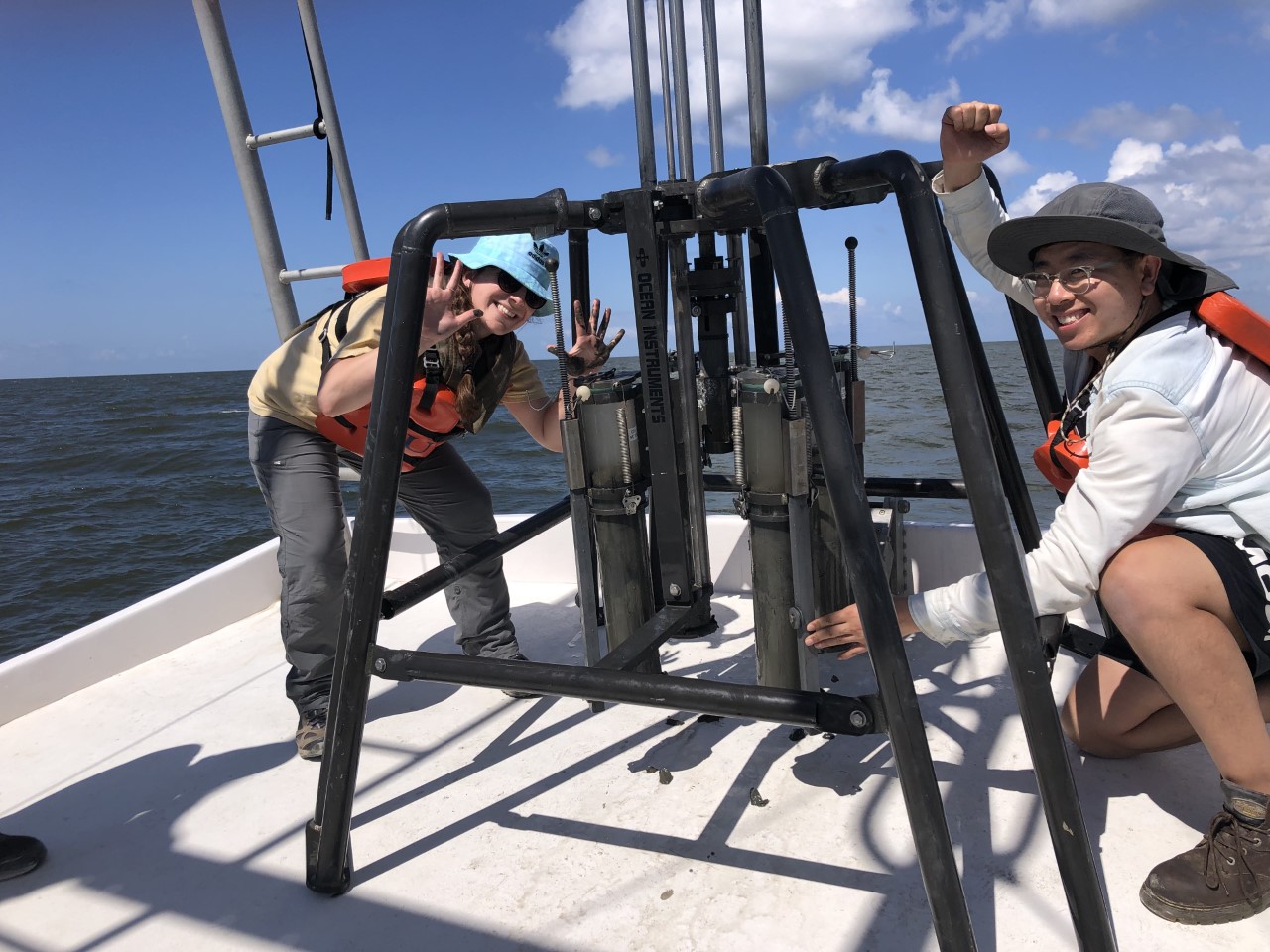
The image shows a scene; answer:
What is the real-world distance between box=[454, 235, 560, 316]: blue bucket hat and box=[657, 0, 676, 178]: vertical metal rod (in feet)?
1.21

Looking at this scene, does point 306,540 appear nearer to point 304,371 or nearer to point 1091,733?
point 304,371

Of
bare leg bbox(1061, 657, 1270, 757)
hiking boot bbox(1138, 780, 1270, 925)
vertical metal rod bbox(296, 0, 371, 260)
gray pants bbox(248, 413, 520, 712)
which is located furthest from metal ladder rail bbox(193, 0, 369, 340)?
hiking boot bbox(1138, 780, 1270, 925)

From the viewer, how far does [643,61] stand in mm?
1783

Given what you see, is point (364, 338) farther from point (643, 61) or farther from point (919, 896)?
point (919, 896)

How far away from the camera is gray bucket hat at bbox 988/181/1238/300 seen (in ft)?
4.26

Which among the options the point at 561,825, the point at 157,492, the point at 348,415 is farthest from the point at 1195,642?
the point at 157,492

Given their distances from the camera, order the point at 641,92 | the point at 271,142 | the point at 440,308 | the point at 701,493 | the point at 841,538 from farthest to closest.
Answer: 1. the point at 271,142
2. the point at 701,493
3. the point at 641,92
4. the point at 440,308
5. the point at 841,538

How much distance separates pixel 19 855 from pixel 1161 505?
7.67ft

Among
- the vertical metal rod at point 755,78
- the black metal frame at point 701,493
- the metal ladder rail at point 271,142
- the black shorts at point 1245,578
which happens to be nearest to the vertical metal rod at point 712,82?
the black metal frame at point 701,493

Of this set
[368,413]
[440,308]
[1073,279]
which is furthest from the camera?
[368,413]

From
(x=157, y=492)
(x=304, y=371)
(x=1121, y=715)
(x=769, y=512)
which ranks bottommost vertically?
(x=157, y=492)

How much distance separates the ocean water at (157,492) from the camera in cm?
965

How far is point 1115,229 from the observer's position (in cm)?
129

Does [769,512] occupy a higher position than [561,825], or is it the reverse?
[769,512]
